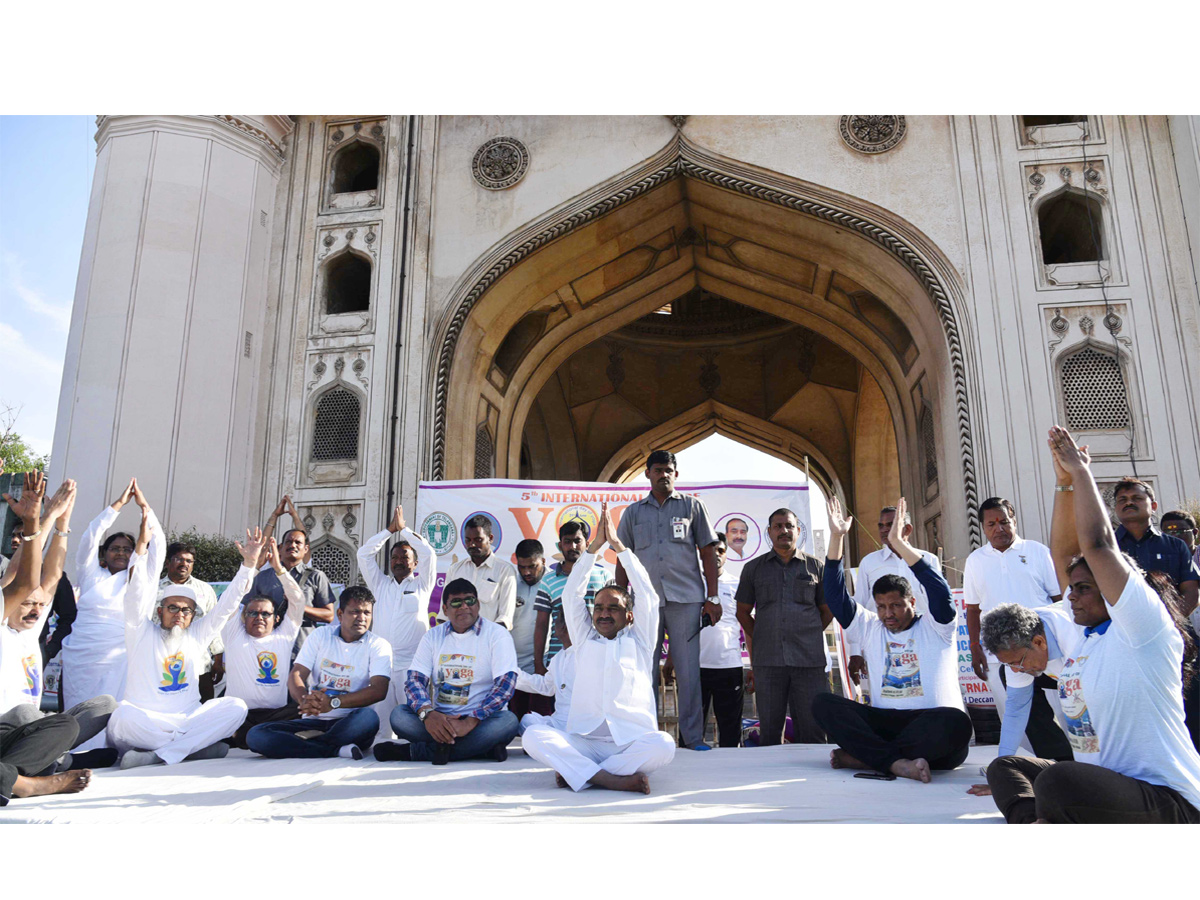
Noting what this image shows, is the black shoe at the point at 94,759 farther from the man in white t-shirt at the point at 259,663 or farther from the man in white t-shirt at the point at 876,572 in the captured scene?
A: the man in white t-shirt at the point at 876,572

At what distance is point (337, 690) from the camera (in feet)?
17.7

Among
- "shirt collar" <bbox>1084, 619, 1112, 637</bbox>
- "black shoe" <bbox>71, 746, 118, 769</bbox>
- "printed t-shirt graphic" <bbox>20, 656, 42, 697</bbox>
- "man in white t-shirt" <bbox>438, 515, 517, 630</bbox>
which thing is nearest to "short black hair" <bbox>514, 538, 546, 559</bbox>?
"man in white t-shirt" <bbox>438, 515, 517, 630</bbox>

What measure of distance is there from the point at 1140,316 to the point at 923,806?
331 inches

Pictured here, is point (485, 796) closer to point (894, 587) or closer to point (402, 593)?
point (894, 587)

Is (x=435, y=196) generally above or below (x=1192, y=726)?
above

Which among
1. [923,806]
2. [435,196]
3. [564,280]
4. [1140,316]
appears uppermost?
[435,196]

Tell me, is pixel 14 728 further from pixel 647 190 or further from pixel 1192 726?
pixel 647 190

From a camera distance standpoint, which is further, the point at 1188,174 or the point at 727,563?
the point at 1188,174

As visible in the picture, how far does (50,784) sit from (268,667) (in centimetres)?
172

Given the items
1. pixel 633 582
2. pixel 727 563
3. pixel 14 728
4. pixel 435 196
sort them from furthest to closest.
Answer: pixel 435 196
pixel 727 563
pixel 633 582
pixel 14 728

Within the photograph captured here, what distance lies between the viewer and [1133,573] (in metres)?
2.76

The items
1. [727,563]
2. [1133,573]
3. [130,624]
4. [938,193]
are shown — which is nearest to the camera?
[1133,573]

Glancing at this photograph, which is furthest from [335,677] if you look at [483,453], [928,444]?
[928,444]

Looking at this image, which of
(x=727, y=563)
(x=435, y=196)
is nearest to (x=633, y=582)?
(x=727, y=563)
